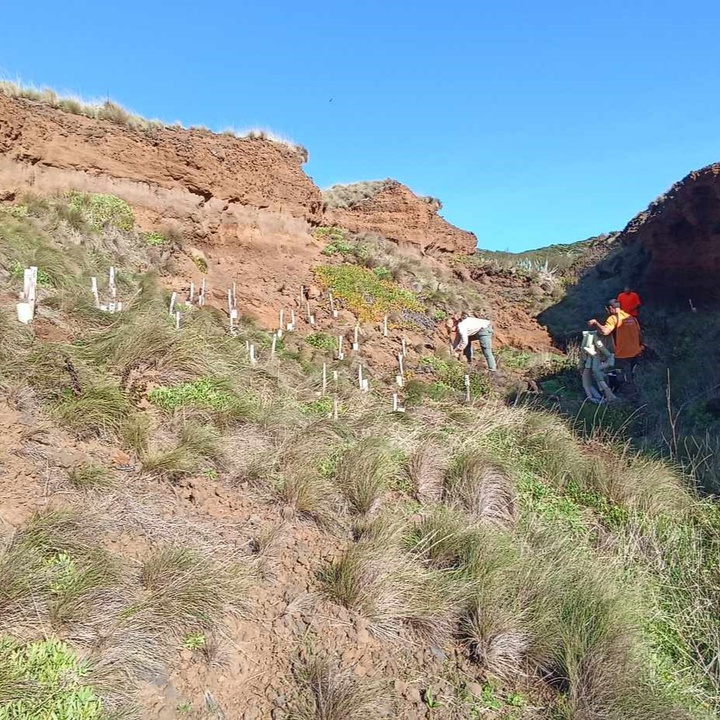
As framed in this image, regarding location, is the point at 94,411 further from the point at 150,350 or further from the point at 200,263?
the point at 200,263

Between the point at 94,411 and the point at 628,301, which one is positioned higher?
the point at 628,301

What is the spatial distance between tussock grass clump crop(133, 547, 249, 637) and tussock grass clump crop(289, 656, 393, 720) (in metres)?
0.55

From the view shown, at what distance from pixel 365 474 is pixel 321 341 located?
25.6 feet

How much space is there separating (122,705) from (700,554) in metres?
4.59

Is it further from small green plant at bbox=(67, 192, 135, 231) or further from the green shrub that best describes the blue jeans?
small green plant at bbox=(67, 192, 135, 231)

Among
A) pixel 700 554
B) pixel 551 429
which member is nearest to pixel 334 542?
pixel 700 554

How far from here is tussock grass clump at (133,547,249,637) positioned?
10.0ft

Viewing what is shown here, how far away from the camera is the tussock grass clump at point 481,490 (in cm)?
519

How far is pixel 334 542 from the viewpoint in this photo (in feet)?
14.1

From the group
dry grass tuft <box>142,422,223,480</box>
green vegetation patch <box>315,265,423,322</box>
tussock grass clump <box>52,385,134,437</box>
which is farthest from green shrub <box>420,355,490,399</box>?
tussock grass clump <box>52,385,134,437</box>

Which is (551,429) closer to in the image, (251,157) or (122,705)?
(122,705)

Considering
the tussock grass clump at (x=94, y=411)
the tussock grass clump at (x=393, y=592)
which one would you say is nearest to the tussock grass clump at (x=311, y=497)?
the tussock grass clump at (x=393, y=592)

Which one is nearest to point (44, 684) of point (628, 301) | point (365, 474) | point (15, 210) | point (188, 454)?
point (188, 454)

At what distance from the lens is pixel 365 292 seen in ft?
52.2
